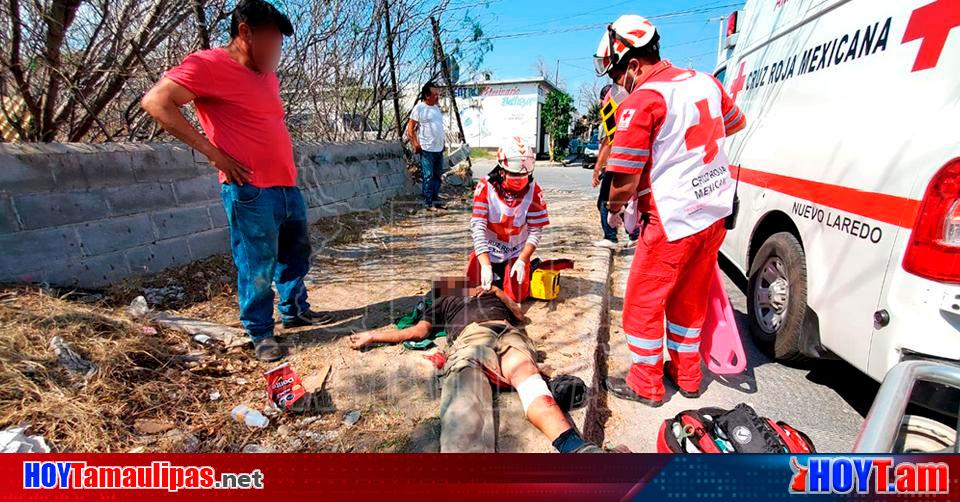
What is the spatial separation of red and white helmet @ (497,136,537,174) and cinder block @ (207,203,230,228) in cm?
271

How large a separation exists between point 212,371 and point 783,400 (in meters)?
3.18

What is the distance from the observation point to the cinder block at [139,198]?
10.9 ft

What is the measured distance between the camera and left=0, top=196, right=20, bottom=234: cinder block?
2.71 m

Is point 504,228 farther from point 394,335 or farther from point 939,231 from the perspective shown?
point 939,231

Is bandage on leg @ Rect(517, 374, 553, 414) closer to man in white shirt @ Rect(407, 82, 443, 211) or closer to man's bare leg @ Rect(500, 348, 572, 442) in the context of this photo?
man's bare leg @ Rect(500, 348, 572, 442)

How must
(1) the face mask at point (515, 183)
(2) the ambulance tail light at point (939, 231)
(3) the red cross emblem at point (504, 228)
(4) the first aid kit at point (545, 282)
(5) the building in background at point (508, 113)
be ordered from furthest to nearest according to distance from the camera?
1. (5) the building in background at point (508, 113)
2. (4) the first aid kit at point (545, 282)
3. (3) the red cross emblem at point (504, 228)
4. (1) the face mask at point (515, 183)
5. (2) the ambulance tail light at point (939, 231)

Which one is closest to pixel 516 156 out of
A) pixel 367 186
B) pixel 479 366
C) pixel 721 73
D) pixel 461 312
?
pixel 461 312

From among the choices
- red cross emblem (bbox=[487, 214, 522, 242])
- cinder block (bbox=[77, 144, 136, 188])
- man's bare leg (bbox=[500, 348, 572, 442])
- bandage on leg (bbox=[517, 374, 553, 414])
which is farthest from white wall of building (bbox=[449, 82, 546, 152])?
bandage on leg (bbox=[517, 374, 553, 414])

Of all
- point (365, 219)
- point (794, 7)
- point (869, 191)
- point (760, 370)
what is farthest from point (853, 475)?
point (365, 219)

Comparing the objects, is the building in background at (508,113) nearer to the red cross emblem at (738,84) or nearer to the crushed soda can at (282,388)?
the red cross emblem at (738,84)

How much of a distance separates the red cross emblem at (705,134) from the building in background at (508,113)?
2478 centimetres

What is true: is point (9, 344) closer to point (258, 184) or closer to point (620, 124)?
point (258, 184)

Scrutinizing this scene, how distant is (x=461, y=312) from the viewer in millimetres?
2861

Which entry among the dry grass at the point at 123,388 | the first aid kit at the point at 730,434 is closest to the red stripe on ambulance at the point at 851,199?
the first aid kit at the point at 730,434
